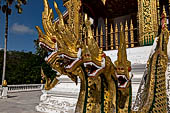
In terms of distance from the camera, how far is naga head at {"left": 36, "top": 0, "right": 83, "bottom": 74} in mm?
1215

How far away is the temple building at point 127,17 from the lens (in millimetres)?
3697

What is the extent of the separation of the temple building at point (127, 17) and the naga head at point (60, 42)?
2.54 m

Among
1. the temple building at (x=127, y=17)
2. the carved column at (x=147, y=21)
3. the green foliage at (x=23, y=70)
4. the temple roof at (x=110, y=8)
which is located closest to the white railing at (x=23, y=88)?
the green foliage at (x=23, y=70)

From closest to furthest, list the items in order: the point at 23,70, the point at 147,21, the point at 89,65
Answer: the point at 89,65 < the point at 147,21 < the point at 23,70

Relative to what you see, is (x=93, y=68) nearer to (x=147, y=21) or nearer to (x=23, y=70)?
(x=147, y=21)

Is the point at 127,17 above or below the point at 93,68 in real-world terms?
above

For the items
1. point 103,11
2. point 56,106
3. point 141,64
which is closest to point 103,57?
point 141,64

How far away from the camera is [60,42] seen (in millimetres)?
1231

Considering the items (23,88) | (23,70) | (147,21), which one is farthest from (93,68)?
(23,70)

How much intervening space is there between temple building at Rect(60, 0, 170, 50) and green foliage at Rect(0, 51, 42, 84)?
9073 mm

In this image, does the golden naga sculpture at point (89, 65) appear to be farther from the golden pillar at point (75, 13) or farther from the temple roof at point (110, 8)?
the temple roof at point (110, 8)

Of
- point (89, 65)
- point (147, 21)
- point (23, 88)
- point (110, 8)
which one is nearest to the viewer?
point (89, 65)

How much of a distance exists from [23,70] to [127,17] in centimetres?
1038

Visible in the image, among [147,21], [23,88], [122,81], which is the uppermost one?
[147,21]
